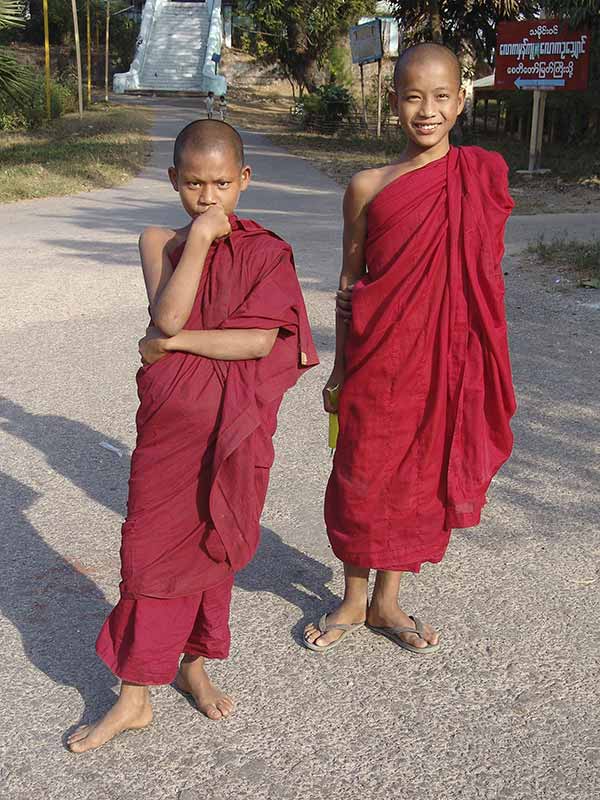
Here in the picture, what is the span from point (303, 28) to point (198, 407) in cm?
2743

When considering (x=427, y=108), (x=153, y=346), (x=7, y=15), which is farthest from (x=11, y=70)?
(x=153, y=346)

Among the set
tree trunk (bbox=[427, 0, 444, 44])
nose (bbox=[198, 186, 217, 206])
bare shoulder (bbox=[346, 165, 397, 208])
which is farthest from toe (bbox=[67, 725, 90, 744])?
tree trunk (bbox=[427, 0, 444, 44])

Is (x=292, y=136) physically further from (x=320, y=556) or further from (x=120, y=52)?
(x=320, y=556)

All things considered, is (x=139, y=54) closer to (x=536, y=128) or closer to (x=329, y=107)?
(x=329, y=107)

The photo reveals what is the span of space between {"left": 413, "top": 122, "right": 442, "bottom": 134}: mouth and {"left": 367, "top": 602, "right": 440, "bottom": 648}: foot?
144 cm

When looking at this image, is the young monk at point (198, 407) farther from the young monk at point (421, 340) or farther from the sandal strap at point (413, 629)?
the sandal strap at point (413, 629)

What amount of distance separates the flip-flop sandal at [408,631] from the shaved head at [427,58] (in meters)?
1.62

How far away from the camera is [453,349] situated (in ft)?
8.83

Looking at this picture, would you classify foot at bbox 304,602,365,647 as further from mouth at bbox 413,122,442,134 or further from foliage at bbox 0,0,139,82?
foliage at bbox 0,0,139,82

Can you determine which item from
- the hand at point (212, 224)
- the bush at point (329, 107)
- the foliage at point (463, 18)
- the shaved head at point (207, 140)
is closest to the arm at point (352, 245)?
the shaved head at point (207, 140)

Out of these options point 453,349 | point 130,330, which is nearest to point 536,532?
point 453,349

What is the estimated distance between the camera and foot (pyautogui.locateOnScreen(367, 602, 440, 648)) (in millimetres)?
2924

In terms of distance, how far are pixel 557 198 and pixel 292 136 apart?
10884mm

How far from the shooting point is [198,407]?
232 centimetres
